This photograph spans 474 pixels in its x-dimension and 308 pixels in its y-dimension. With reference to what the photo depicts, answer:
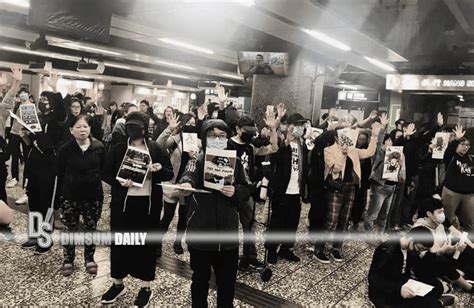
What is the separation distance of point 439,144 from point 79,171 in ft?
18.3

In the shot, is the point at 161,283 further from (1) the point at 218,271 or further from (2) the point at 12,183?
(2) the point at 12,183

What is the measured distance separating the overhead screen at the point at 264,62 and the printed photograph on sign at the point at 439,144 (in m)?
3.52

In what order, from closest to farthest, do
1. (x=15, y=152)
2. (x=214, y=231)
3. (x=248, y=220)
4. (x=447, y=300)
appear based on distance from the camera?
(x=214, y=231), (x=447, y=300), (x=248, y=220), (x=15, y=152)

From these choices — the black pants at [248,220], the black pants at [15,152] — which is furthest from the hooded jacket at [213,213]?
the black pants at [15,152]

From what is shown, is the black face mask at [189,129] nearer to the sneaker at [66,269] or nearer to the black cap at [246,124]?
the black cap at [246,124]

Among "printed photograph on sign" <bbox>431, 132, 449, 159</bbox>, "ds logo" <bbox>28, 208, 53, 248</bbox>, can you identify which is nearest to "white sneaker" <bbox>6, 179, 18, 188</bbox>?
"ds logo" <bbox>28, 208, 53, 248</bbox>

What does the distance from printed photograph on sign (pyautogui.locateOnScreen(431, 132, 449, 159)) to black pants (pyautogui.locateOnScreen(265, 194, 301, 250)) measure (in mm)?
3296

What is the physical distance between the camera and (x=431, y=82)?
36.2 feet

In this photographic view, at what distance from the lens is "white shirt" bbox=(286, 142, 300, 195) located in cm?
439

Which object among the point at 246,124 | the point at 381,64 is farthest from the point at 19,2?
the point at 381,64

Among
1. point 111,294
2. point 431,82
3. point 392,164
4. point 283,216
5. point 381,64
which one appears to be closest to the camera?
point 111,294

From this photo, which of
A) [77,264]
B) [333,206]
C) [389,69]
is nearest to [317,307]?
[333,206]

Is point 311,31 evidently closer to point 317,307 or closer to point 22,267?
point 317,307

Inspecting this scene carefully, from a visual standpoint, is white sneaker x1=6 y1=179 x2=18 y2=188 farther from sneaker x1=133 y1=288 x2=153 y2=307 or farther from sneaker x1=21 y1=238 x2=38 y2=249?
sneaker x1=133 y1=288 x2=153 y2=307
